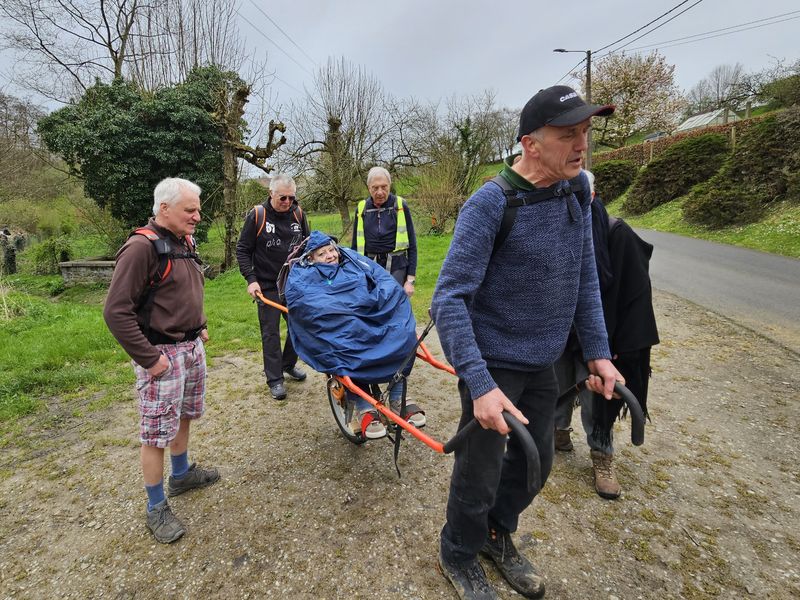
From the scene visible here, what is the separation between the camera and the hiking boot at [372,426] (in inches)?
114

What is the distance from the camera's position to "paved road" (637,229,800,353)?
5.77m

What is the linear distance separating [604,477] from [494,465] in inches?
54.1

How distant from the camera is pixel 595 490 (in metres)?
2.77

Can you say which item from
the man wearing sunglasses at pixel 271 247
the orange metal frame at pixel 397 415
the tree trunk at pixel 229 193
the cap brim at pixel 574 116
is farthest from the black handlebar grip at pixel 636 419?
the tree trunk at pixel 229 193

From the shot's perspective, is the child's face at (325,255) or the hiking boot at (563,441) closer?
the hiking boot at (563,441)

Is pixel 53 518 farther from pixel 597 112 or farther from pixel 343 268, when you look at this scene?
pixel 597 112

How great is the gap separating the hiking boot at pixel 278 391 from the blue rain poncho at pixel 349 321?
1.50m

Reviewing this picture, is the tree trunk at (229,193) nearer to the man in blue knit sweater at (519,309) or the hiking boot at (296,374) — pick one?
the hiking boot at (296,374)

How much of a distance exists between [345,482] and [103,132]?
1493 cm

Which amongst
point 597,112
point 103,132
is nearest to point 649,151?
point 103,132

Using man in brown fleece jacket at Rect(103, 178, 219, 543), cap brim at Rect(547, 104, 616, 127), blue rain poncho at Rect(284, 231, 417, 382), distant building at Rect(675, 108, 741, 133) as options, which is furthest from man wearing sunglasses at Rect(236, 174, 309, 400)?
distant building at Rect(675, 108, 741, 133)

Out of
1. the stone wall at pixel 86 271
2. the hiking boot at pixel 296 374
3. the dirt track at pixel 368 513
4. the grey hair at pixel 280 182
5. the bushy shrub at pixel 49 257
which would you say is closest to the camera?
the dirt track at pixel 368 513

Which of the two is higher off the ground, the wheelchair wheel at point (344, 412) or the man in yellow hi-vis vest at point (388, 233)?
the man in yellow hi-vis vest at point (388, 233)

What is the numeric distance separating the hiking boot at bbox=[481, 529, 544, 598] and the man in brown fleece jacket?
1.78 m
